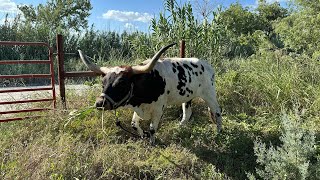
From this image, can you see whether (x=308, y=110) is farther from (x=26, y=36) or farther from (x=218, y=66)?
(x=26, y=36)

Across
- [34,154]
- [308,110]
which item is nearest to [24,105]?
[34,154]

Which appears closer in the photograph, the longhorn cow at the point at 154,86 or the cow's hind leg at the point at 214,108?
the longhorn cow at the point at 154,86

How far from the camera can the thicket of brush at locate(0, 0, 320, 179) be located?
409 cm

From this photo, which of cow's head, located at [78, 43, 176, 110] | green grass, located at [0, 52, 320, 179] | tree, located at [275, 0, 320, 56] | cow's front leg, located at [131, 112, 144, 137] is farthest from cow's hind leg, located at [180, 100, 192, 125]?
tree, located at [275, 0, 320, 56]

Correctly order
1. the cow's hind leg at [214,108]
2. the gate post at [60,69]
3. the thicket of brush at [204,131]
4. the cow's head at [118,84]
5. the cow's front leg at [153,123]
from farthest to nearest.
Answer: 1. the gate post at [60,69]
2. the cow's hind leg at [214,108]
3. the cow's front leg at [153,123]
4. the cow's head at [118,84]
5. the thicket of brush at [204,131]

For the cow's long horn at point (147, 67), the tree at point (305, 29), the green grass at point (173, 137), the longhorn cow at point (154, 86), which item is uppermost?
the tree at point (305, 29)

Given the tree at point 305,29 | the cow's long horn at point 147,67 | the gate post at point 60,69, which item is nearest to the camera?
the cow's long horn at point 147,67

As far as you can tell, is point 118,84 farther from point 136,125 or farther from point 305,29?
point 305,29

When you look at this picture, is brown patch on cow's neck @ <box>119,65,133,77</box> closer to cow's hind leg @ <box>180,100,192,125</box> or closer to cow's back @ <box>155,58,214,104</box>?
cow's back @ <box>155,58,214,104</box>

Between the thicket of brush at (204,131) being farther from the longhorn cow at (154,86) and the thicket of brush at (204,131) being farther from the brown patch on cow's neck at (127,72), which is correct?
the brown patch on cow's neck at (127,72)

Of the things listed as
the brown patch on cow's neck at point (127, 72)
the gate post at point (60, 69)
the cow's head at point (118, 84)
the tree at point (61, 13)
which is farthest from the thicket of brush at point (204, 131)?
the tree at point (61, 13)

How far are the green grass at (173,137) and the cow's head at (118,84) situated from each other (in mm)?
620

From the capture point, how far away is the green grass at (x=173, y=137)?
4.34 metres

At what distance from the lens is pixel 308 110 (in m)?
7.10
